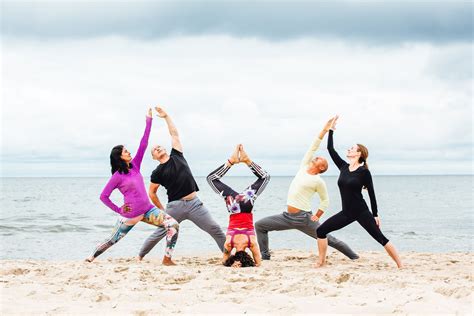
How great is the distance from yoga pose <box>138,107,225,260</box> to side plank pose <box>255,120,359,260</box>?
1.05 m

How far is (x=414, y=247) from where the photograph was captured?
631 inches

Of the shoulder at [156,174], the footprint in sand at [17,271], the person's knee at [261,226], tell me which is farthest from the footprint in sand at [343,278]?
the footprint in sand at [17,271]

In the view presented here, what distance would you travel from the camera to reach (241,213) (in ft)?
29.3

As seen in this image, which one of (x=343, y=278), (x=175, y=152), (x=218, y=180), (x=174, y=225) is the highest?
(x=175, y=152)

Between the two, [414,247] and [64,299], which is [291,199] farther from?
[414,247]

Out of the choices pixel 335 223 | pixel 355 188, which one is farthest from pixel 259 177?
pixel 355 188

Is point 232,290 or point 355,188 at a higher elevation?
point 355,188

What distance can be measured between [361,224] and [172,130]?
3353 mm

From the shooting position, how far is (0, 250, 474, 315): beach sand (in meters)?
6.14

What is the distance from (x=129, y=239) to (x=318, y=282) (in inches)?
449

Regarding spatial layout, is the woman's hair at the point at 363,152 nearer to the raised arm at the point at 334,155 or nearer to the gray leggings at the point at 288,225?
the raised arm at the point at 334,155

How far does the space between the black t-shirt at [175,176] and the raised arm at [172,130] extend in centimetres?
8

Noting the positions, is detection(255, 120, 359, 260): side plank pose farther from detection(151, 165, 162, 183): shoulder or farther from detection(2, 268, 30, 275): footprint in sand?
detection(2, 268, 30, 275): footprint in sand

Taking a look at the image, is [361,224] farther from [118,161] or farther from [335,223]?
[118,161]
